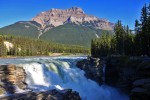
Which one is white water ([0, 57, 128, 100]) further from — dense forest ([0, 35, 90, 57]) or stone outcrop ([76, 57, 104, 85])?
dense forest ([0, 35, 90, 57])

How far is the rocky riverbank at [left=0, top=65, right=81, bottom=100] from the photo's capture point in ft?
136

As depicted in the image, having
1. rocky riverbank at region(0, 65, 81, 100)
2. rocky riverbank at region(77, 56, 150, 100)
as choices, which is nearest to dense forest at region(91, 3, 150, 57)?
rocky riverbank at region(77, 56, 150, 100)

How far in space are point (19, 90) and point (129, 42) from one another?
52.7 m

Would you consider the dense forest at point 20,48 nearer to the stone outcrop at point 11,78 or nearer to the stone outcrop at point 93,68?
the stone outcrop at point 93,68

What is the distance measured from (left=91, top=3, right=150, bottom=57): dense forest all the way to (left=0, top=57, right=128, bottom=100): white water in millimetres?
21420

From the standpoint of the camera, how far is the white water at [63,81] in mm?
52375

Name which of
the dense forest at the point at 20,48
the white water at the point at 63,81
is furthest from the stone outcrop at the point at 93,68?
the dense forest at the point at 20,48

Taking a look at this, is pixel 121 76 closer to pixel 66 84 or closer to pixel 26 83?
pixel 66 84

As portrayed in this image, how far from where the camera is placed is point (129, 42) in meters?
90.5

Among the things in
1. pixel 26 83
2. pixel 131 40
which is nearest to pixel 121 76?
pixel 26 83

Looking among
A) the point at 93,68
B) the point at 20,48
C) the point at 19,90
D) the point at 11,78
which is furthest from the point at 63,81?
the point at 20,48

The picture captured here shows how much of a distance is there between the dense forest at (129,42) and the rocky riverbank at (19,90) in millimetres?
36456

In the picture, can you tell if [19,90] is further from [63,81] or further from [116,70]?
[116,70]

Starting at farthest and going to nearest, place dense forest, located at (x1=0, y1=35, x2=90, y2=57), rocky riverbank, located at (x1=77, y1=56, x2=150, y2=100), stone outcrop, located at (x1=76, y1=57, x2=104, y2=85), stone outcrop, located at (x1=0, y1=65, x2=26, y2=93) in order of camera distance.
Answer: dense forest, located at (x1=0, y1=35, x2=90, y2=57) < stone outcrop, located at (x1=76, y1=57, x2=104, y2=85) < rocky riverbank, located at (x1=77, y1=56, x2=150, y2=100) < stone outcrop, located at (x1=0, y1=65, x2=26, y2=93)
